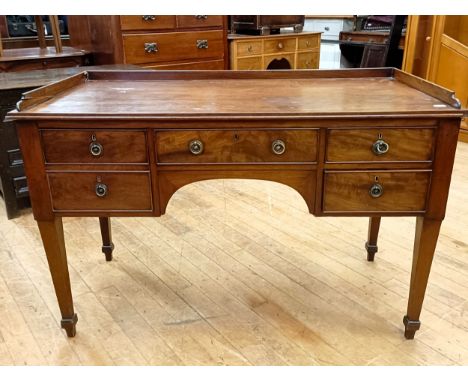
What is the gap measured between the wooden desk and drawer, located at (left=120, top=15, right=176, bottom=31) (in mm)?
1848

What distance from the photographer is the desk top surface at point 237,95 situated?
4.53 ft

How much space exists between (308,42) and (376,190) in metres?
3.86

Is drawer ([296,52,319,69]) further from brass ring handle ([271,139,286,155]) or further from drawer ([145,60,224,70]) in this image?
brass ring handle ([271,139,286,155])

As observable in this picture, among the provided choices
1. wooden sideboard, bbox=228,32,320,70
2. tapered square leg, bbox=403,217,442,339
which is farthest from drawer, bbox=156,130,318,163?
wooden sideboard, bbox=228,32,320,70

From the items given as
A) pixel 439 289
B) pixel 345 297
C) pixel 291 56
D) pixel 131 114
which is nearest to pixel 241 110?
pixel 131 114

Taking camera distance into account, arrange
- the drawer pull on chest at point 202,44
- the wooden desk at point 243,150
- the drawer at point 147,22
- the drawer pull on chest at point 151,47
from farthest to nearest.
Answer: the drawer pull on chest at point 202,44, the drawer pull on chest at point 151,47, the drawer at point 147,22, the wooden desk at point 243,150

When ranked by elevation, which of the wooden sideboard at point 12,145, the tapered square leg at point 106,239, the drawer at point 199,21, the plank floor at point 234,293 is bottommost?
the plank floor at point 234,293

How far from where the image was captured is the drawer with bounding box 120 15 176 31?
3199 millimetres

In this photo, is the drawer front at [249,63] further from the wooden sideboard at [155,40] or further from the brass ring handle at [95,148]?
the brass ring handle at [95,148]

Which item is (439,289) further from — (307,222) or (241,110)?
(241,110)

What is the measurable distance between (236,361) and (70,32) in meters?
3.05

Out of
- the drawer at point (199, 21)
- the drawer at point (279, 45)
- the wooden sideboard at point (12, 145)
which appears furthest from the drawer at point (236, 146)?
the drawer at point (279, 45)

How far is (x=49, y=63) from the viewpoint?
3.17m

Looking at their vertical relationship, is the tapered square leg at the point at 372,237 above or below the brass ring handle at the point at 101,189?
below
